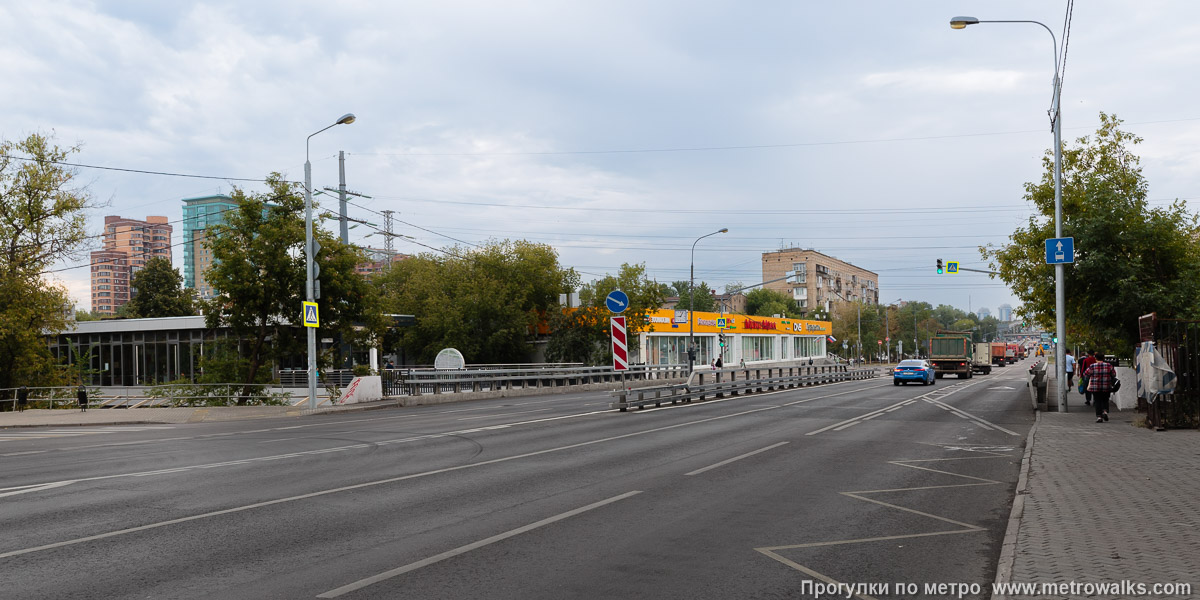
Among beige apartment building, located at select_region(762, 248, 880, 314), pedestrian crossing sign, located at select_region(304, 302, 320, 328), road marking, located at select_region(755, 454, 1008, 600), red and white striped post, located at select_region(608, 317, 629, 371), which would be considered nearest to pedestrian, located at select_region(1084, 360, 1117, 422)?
road marking, located at select_region(755, 454, 1008, 600)

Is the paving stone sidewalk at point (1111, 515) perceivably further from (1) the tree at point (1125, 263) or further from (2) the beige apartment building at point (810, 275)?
(2) the beige apartment building at point (810, 275)

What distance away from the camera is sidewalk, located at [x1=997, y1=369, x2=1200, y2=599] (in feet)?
18.8

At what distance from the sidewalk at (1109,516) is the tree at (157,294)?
288ft

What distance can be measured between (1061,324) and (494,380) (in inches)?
947

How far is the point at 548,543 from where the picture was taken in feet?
23.6

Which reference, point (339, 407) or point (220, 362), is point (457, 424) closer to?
point (339, 407)

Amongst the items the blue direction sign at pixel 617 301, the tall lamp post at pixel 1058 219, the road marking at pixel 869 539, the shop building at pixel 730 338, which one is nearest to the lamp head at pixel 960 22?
the tall lamp post at pixel 1058 219

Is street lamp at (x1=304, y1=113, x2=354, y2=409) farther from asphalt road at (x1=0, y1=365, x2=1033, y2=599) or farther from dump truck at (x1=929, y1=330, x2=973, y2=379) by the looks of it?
dump truck at (x1=929, y1=330, x2=973, y2=379)

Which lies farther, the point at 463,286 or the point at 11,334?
the point at 463,286

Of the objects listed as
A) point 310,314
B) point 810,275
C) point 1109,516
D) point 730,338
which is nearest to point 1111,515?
point 1109,516

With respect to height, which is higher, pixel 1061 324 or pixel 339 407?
pixel 1061 324

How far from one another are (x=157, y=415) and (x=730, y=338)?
56531 millimetres

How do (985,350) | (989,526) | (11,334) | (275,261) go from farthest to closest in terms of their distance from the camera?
(985,350), (11,334), (275,261), (989,526)

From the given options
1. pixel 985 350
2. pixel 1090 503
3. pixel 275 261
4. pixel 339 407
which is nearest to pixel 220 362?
pixel 275 261
